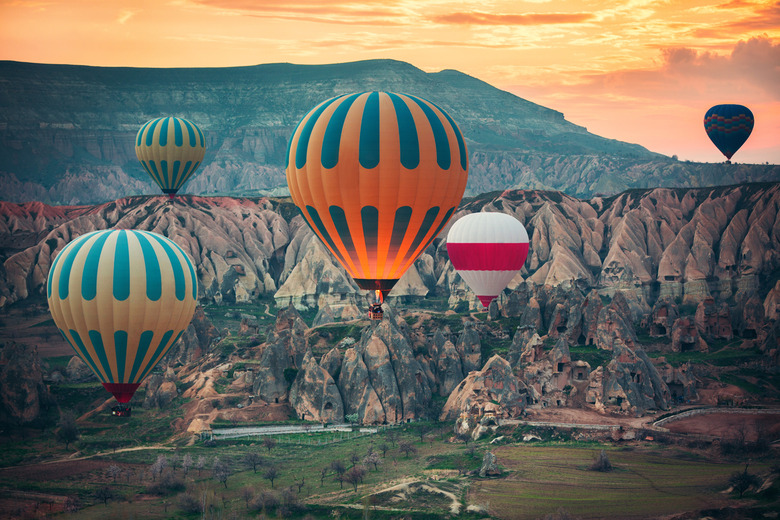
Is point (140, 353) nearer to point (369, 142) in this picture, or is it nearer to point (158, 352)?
point (158, 352)

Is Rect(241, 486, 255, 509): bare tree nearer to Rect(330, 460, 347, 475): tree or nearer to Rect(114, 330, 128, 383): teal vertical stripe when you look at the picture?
Rect(330, 460, 347, 475): tree

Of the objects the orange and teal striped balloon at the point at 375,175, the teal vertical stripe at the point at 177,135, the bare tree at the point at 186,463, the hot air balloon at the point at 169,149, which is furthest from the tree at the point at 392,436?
the teal vertical stripe at the point at 177,135

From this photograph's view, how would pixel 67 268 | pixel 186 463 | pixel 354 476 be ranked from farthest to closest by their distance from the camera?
pixel 186 463 < pixel 354 476 < pixel 67 268

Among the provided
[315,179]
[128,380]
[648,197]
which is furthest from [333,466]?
[648,197]

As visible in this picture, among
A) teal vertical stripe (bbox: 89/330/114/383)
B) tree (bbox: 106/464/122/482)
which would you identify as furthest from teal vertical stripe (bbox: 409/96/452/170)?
tree (bbox: 106/464/122/482)

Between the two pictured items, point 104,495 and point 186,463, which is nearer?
point 104,495

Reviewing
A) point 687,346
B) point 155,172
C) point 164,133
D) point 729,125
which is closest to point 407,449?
point 687,346

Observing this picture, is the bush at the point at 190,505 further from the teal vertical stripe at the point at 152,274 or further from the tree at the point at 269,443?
the teal vertical stripe at the point at 152,274
